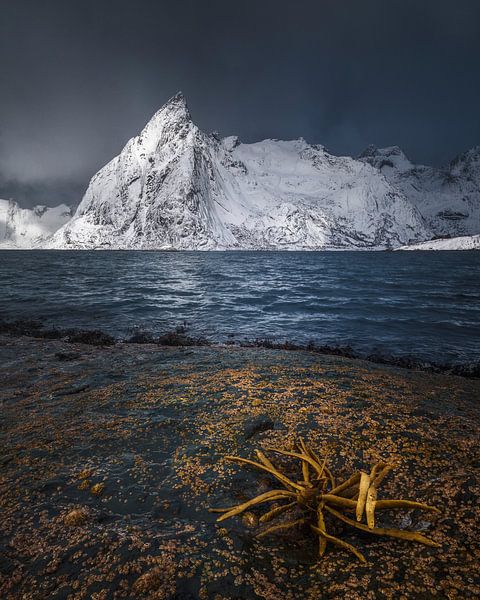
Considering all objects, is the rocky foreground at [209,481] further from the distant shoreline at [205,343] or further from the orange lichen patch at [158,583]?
the distant shoreline at [205,343]

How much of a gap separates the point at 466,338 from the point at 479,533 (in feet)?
42.8

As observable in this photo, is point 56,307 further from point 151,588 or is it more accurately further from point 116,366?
point 151,588

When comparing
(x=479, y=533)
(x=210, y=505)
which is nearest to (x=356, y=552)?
(x=479, y=533)

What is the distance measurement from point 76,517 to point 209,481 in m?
1.18

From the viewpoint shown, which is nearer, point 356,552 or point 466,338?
point 356,552

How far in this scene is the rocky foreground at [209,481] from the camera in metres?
1.99

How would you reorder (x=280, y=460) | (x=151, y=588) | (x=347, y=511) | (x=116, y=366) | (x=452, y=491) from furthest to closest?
(x=116, y=366), (x=280, y=460), (x=452, y=491), (x=347, y=511), (x=151, y=588)

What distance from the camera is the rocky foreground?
1.99m

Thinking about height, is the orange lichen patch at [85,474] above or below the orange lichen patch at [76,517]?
below

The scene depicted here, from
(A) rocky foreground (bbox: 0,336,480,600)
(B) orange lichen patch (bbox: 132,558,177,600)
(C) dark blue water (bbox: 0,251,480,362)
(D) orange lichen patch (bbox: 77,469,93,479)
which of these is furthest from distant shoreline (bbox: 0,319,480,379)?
(B) orange lichen patch (bbox: 132,558,177,600)

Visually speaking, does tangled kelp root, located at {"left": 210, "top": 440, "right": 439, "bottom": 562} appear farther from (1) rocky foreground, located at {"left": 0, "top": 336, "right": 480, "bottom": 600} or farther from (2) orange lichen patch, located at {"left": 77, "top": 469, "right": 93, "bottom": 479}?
(2) orange lichen patch, located at {"left": 77, "top": 469, "right": 93, "bottom": 479}

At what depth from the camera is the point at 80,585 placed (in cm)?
199

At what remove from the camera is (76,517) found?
2588mm

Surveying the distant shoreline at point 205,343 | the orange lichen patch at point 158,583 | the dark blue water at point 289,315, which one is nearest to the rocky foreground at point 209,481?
the orange lichen patch at point 158,583
